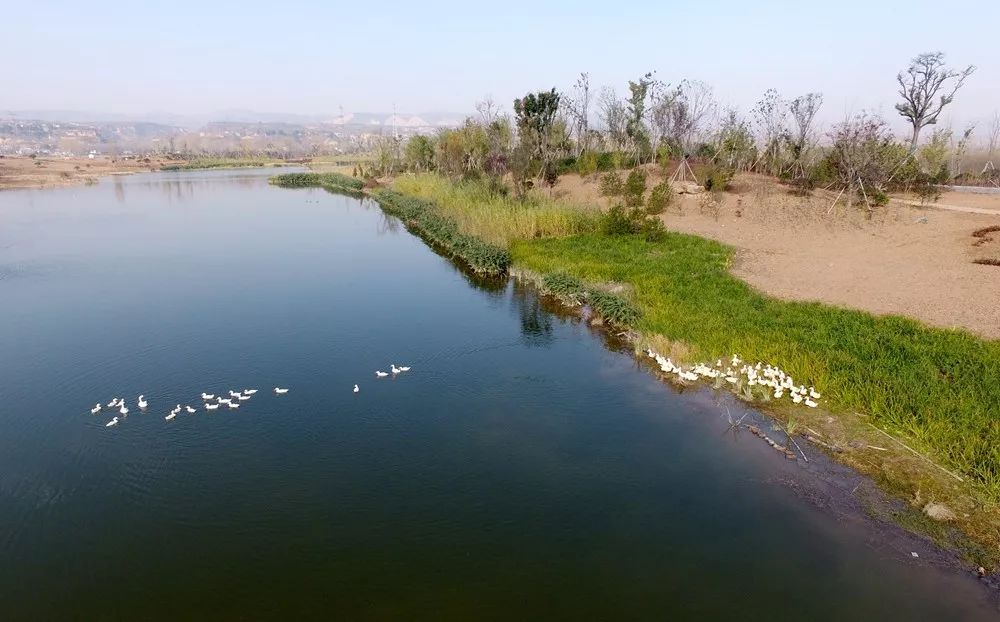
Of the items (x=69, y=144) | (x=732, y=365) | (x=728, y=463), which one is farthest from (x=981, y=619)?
(x=69, y=144)

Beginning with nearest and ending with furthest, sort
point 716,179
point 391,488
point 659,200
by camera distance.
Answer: point 391,488 → point 659,200 → point 716,179

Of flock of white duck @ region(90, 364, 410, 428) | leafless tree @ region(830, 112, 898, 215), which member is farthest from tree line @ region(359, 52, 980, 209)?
flock of white duck @ region(90, 364, 410, 428)

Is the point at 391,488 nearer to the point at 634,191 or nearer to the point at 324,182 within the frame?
the point at 634,191

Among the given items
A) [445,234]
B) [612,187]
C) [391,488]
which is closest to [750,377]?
[391,488]

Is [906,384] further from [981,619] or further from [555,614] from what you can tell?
[555,614]

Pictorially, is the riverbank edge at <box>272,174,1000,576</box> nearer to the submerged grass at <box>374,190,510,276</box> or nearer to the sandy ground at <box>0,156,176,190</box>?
the submerged grass at <box>374,190,510,276</box>
